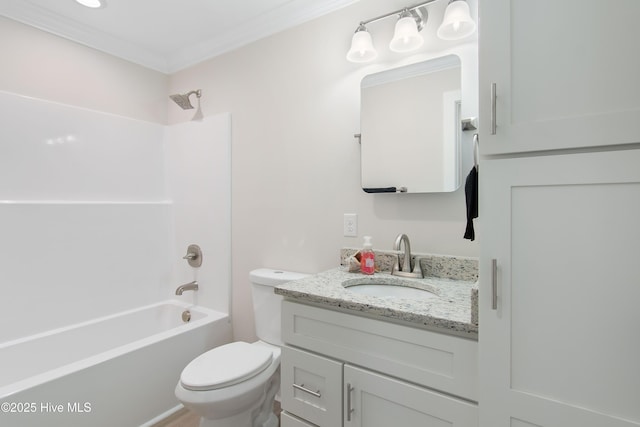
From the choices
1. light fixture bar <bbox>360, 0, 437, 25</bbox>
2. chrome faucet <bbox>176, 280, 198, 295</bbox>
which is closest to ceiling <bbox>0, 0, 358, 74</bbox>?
light fixture bar <bbox>360, 0, 437, 25</bbox>

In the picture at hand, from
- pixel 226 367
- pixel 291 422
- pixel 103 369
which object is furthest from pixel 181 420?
pixel 291 422

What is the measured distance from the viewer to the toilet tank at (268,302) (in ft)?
5.91

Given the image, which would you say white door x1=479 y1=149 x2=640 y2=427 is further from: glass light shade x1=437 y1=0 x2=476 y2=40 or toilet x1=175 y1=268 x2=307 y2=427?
toilet x1=175 y1=268 x2=307 y2=427

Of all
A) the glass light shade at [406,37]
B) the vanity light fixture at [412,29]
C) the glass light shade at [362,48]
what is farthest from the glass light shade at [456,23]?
the glass light shade at [362,48]

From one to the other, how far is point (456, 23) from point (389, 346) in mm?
1302

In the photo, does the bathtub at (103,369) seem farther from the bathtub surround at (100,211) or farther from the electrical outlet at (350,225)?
the electrical outlet at (350,225)

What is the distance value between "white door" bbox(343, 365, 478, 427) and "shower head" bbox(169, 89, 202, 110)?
2137mm

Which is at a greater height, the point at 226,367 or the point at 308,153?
the point at 308,153

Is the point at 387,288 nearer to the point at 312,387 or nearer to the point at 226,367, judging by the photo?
the point at 312,387

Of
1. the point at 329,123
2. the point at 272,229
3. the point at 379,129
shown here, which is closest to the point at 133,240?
the point at 272,229

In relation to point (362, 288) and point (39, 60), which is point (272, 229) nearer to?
point (362, 288)

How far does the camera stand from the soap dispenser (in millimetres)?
1505

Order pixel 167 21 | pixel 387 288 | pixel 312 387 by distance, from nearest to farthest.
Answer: pixel 312 387, pixel 387 288, pixel 167 21

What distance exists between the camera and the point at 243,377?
4.56 feet
